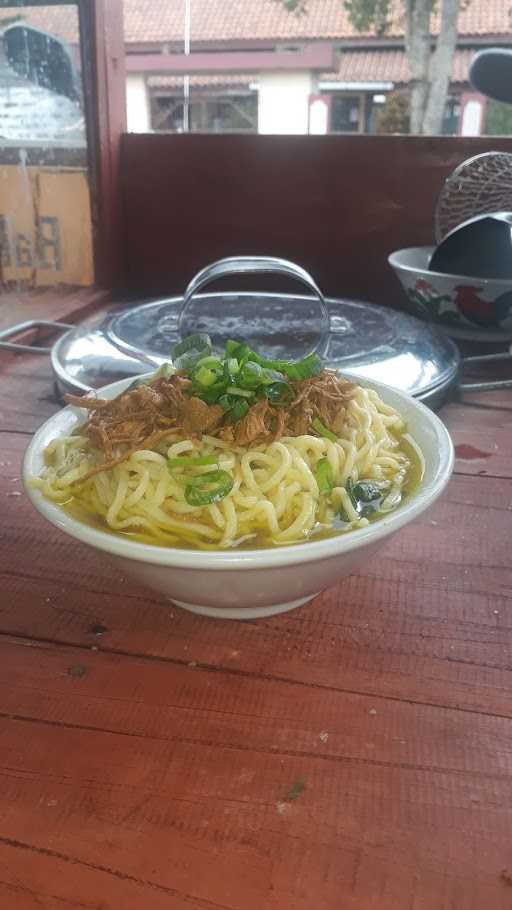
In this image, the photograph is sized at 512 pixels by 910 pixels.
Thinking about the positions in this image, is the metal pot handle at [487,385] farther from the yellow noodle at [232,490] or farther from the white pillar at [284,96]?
the white pillar at [284,96]

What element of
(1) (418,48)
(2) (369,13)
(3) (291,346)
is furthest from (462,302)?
(2) (369,13)

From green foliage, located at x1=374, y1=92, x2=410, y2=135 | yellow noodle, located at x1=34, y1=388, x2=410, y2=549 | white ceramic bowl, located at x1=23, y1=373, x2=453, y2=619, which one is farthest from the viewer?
green foliage, located at x1=374, y1=92, x2=410, y2=135

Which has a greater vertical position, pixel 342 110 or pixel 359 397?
pixel 342 110

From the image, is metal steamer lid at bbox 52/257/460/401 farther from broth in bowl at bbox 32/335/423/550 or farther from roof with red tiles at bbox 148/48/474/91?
roof with red tiles at bbox 148/48/474/91

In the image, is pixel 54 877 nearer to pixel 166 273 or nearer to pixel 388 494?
pixel 388 494

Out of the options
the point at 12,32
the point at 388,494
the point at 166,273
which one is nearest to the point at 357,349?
the point at 388,494

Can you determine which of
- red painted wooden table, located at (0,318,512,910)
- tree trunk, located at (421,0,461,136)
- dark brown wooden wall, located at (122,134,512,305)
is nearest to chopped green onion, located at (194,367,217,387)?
red painted wooden table, located at (0,318,512,910)
